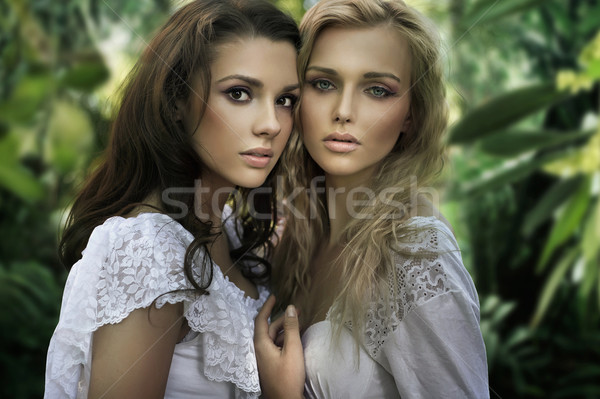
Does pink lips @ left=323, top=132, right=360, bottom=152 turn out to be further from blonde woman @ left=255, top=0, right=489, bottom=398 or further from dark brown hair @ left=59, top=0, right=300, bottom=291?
dark brown hair @ left=59, top=0, right=300, bottom=291

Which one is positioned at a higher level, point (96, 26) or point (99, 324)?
point (96, 26)

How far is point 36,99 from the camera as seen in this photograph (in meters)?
1.04

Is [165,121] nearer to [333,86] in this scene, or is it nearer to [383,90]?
[333,86]

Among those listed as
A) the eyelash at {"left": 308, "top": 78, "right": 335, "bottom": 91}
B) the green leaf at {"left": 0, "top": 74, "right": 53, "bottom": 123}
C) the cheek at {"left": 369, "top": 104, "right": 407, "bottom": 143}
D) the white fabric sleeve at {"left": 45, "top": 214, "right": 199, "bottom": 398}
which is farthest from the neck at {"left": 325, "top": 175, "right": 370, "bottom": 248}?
the green leaf at {"left": 0, "top": 74, "right": 53, "bottom": 123}

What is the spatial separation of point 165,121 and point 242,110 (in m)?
0.16

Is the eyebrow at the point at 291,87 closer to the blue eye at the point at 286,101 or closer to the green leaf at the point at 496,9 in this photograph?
the blue eye at the point at 286,101

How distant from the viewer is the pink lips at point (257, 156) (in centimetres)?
123

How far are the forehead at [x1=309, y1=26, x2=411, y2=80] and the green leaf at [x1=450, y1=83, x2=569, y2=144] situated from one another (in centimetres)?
22

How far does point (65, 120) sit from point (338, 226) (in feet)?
2.21

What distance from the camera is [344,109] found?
1255 millimetres

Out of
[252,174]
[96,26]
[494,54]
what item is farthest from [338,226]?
[494,54]

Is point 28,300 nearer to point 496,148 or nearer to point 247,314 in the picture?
point 247,314

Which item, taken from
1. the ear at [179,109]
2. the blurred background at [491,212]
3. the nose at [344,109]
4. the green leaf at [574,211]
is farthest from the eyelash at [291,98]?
the green leaf at [574,211]

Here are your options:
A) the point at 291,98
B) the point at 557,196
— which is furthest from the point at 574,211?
the point at 291,98
